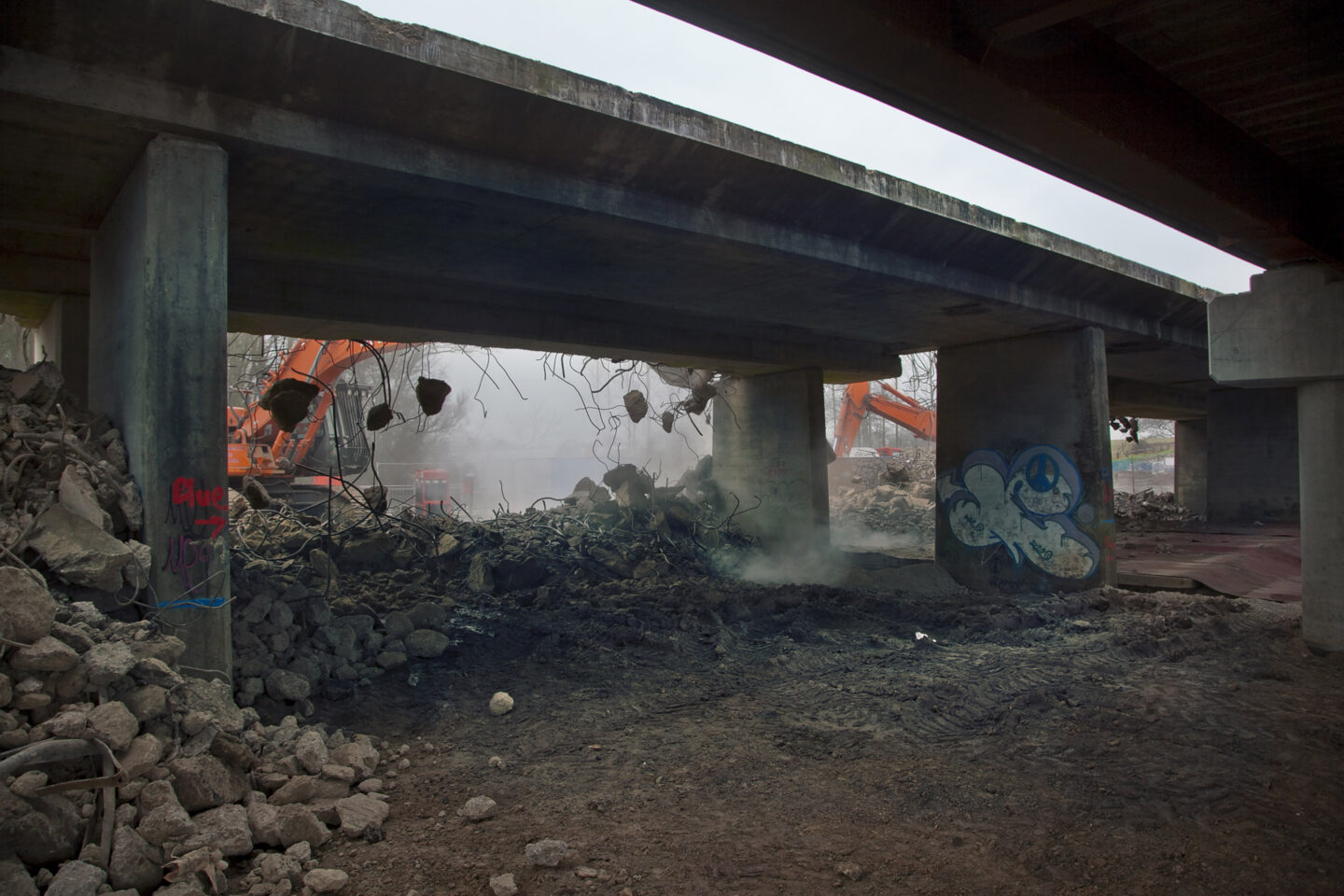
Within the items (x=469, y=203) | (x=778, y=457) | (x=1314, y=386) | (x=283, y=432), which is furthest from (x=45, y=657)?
(x=778, y=457)

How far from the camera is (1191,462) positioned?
25062 millimetres

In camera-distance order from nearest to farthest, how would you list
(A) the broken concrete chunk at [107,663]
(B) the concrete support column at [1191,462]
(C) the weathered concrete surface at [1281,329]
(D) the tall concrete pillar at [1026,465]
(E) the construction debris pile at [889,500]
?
(A) the broken concrete chunk at [107,663], (C) the weathered concrete surface at [1281,329], (D) the tall concrete pillar at [1026,465], (E) the construction debris pile at [889,500], (B) the concrete support column at [1191,462]

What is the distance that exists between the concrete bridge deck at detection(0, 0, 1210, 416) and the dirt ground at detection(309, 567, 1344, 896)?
364cm

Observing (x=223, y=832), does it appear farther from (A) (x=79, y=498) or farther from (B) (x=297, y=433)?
(B) (x=297, y=433)

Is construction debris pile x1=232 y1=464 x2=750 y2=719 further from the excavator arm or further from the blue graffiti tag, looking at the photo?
the blue graffiti tag

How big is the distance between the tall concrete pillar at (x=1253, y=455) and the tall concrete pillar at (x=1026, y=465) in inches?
498

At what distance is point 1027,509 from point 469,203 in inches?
359

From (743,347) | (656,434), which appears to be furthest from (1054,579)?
(656,434)

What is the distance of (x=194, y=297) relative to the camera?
4.52 meters

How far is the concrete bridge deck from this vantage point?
421cm

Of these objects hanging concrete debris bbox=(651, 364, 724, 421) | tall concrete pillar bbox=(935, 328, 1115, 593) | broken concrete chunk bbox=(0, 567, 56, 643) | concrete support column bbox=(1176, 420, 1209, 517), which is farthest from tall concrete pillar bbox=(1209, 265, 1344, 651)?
concrete support column bbox=(1176, 420, 1209, 517)

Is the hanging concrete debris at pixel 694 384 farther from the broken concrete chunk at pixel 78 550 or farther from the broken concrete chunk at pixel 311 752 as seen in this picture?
the broken concrete chunk at pixel 78 550

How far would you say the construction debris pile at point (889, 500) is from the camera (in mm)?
20469

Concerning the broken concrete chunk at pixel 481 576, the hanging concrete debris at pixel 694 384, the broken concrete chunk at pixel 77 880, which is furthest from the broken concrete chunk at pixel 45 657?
the hanging concrete debris at pixel 694 384
